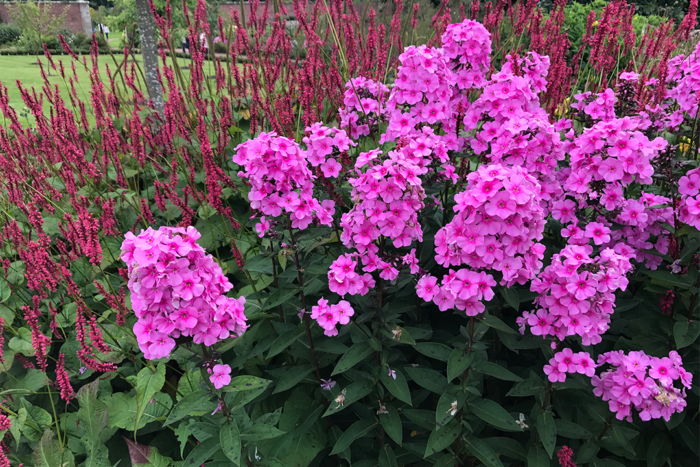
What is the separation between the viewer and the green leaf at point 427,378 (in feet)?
6.49

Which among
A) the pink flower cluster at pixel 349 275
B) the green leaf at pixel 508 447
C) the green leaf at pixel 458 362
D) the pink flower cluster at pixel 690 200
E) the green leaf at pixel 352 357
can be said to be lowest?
the green leaf at pixel 508 447

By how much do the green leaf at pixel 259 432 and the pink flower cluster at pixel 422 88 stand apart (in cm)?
157

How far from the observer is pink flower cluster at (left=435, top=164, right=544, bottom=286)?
1499 millimetres

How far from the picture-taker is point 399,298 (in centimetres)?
222

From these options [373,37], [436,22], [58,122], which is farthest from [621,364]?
[58,122]

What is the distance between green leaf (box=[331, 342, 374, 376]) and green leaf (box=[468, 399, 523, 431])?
0.53m

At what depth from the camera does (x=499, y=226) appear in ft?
5.04

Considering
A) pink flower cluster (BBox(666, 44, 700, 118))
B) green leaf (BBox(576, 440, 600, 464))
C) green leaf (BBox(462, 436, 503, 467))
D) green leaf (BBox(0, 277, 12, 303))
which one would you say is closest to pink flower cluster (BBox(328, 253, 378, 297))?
green leaf (BBox(462, 436, 503, 467))

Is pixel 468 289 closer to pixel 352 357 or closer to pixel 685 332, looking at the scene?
pixel 352 357

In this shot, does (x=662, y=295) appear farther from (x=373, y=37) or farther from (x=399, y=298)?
(x=373, y=37)

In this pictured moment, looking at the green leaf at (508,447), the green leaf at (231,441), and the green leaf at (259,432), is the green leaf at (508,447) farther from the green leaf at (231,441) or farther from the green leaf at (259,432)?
the green leaf at (231,441)

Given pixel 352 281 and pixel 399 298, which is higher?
pixel 352 281

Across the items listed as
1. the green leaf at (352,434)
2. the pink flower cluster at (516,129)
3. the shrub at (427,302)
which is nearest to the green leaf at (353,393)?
the shrub at (427,302)

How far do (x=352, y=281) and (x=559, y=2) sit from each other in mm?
3076
